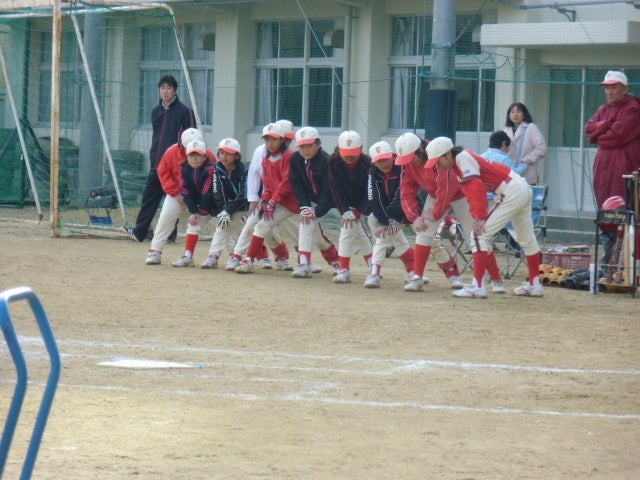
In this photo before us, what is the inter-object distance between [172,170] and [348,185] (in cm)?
250

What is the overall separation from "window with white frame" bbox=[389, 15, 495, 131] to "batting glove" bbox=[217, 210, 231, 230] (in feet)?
19.9

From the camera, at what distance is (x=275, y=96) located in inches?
975

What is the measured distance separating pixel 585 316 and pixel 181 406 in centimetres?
536

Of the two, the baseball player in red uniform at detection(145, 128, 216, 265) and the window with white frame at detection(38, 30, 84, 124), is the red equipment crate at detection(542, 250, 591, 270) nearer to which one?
the baseball player in red uniform at detection(145, 128, 216, 265)

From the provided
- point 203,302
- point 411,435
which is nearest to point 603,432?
point 411,435

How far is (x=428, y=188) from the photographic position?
12.8 metres

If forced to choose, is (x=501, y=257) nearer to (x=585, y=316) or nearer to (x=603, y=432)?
(x=585, y=316)

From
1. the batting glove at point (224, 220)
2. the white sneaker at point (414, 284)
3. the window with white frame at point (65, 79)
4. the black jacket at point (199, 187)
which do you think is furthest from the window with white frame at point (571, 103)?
the window with white frame at point (65, 79)

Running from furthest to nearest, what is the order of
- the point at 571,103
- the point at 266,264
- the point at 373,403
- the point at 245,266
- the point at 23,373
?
the point at 571,103 → the point at 266,264 → the point at 245,266 → the point at 373,403 → the point at 23,373

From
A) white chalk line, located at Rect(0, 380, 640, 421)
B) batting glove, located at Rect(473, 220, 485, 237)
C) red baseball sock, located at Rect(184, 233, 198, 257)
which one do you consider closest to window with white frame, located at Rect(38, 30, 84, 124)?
red baseball sock, located at Rect(184, 233, 198, 257)

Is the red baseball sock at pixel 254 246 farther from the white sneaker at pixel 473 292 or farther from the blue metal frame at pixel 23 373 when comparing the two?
the blue metal frame at pixel 23 373

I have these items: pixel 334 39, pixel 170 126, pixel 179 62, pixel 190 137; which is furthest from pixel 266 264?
pixel 179 62

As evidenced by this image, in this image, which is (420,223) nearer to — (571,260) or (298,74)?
(571,260)

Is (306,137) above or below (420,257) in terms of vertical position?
above
